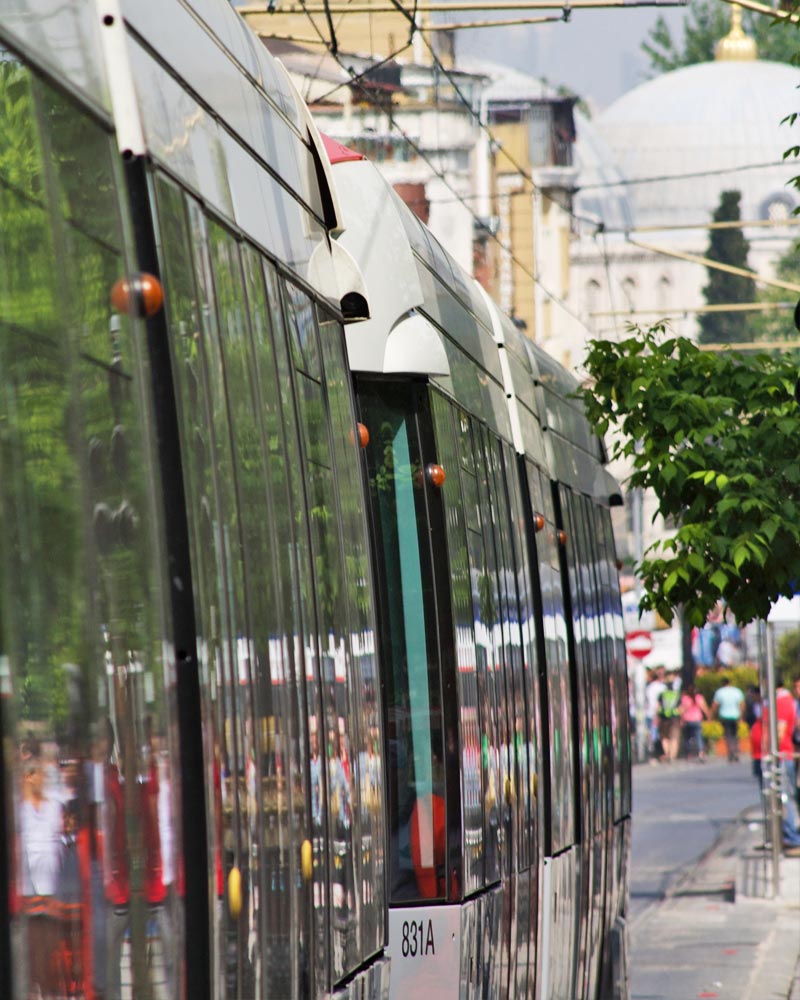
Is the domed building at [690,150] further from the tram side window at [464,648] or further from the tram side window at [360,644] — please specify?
the tram side window at [360,644]

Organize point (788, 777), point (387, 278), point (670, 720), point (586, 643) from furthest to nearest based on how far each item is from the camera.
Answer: point (670, 720) < point (788, 777) < point (586, 643) < point (387, 278)

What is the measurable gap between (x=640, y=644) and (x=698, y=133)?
319 feet

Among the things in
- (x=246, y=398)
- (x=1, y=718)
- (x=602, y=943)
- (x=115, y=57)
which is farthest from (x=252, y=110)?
(x=602, y=943)

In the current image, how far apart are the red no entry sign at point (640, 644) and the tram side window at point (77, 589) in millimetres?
36368

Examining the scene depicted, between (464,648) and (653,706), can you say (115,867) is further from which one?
(653,706)

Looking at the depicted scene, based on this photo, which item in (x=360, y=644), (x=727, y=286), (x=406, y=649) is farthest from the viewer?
(x=727, y=286)

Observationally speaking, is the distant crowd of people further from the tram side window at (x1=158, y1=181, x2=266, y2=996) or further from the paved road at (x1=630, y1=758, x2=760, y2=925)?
the tram side window at (x1=158, y1=181, x2=266, y2=996)

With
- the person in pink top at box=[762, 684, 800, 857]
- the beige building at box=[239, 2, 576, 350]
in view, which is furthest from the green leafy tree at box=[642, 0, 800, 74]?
the person in pink top at box=[762, 684, 800, 857]

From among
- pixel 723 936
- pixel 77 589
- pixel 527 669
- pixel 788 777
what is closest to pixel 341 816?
pixel 77 589

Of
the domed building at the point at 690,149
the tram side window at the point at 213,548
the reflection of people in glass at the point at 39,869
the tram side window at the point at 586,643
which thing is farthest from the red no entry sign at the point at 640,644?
the domed building at the point at 690,149

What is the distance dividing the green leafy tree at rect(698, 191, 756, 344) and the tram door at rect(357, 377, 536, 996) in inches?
3485

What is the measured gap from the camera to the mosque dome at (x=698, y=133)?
12962 cm

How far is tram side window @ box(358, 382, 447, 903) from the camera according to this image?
625 cm

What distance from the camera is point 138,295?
3.08 meters
